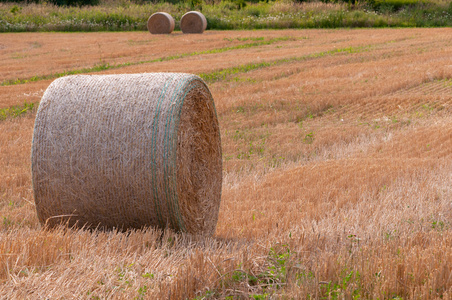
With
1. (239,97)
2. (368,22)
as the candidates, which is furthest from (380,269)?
(368,22)

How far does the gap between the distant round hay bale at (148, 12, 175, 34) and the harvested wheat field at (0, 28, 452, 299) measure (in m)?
15.5

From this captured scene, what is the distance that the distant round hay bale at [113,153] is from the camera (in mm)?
4297

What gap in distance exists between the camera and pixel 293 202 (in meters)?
5.81

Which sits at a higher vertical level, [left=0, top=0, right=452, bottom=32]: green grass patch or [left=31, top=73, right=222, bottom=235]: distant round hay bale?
[left=0, top=0, right=452, bottom=32]: green grass patch

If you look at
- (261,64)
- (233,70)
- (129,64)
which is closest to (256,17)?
(129,64)

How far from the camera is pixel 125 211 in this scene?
4.41m

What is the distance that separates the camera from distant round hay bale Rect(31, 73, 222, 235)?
14.1 ft

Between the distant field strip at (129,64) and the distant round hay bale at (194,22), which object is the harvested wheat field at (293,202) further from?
the distant round hay bale at (194,22)

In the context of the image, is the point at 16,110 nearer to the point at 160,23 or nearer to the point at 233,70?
the point at 233,70

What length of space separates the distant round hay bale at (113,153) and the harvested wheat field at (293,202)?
240 millimetres

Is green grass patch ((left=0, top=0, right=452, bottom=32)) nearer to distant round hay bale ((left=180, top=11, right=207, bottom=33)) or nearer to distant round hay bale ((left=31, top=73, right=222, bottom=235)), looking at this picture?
distant round hay bale ((left=180, top=11, right=207, bottom=33))

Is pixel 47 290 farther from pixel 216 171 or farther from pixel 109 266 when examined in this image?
pixel 216 171

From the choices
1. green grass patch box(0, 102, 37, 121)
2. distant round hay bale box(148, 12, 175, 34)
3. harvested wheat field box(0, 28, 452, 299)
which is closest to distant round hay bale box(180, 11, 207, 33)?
distant round hay bale box(148, 12, 175, 34)

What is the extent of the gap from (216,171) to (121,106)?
161 centimetres
